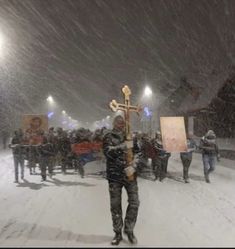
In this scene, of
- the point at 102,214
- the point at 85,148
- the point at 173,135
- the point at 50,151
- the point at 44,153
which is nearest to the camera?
the point at 102,214

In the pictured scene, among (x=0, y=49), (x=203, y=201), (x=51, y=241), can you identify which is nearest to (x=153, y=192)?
(x=203, y=201)

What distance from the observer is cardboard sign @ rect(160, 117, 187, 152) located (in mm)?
17562

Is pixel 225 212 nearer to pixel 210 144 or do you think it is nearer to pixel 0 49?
pixel 210 144

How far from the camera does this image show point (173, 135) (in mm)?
17906

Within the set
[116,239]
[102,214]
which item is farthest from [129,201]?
[102,214]

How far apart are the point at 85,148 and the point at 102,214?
9.25 meters

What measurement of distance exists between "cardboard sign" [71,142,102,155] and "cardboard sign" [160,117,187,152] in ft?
10.5

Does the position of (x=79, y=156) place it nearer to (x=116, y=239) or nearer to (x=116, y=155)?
(x=116, y=155)

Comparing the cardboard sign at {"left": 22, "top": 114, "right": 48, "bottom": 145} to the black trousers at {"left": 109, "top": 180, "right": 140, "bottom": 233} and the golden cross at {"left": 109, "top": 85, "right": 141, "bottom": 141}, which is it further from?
the black trousers at {"left": 109, "top": 180, "right": 140, "bottom": 233}

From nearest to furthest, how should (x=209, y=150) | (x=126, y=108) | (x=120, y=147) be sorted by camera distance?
(x=120, y=147), (x=126, y=108), (x=209, y=150)

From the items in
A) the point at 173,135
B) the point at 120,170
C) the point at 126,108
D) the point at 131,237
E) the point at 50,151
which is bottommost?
the point at 131,237

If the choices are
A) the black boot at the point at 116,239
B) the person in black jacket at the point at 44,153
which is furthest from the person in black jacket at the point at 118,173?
the person in black jacket at the point at 44,153

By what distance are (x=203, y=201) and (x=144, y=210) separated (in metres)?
2.02

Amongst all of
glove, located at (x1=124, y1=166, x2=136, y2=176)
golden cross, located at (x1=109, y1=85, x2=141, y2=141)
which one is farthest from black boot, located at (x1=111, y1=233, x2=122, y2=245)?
golden cross, located at (x1=109, y1=85, x2=141, y2=141)
